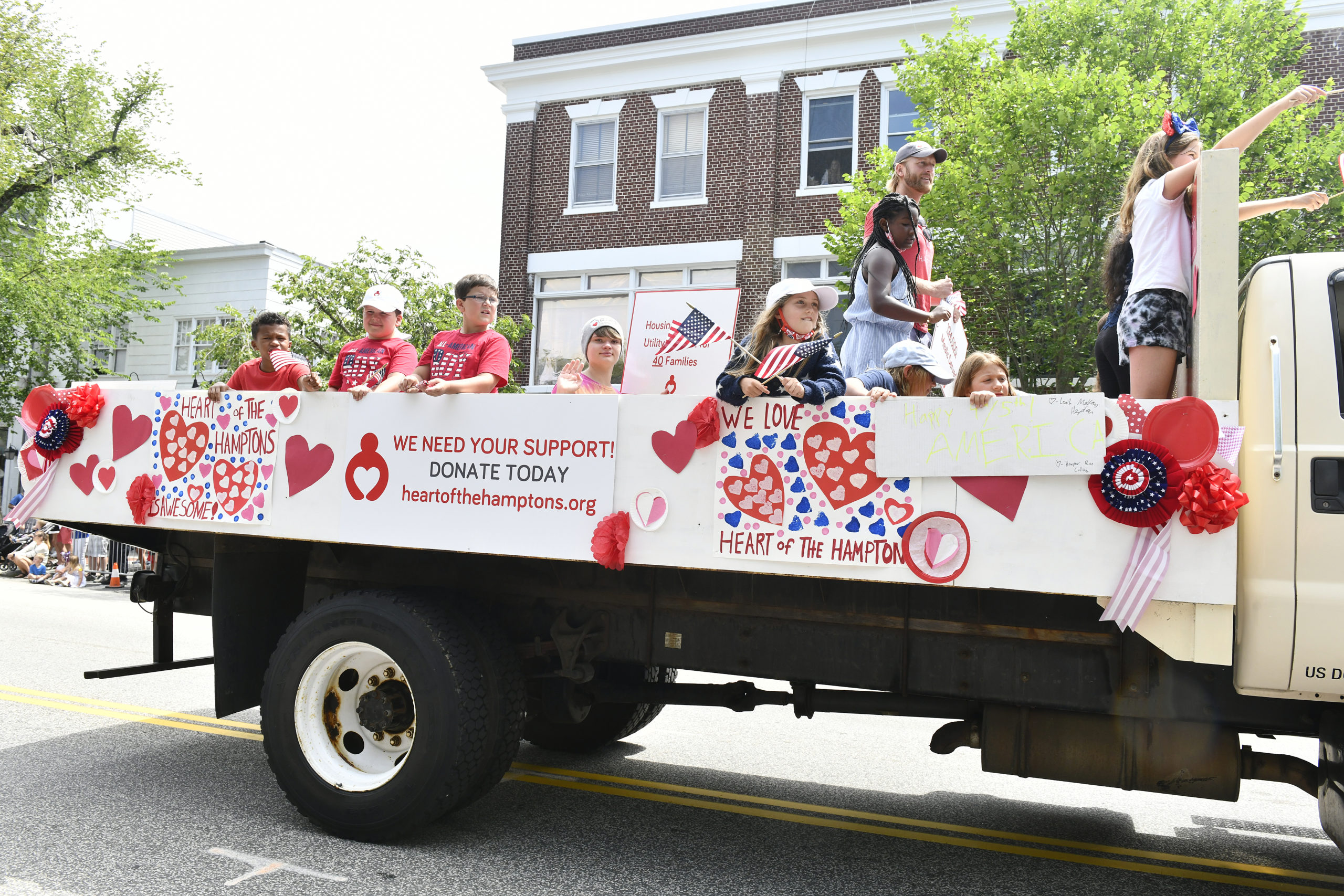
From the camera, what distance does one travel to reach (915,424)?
3273 mm

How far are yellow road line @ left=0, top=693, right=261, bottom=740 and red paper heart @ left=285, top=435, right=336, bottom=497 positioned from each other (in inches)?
95.6

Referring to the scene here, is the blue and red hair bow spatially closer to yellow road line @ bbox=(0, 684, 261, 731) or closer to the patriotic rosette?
the patriotic rosette

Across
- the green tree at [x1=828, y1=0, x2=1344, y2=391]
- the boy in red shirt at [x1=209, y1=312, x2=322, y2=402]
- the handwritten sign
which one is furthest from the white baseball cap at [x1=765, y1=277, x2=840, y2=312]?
the green tree at [x1=828, y1=0, x2=1344, y2=391]

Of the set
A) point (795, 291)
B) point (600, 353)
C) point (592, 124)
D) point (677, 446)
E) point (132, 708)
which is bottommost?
point (132, 708)

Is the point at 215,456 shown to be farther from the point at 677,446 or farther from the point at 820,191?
the point at 820,191

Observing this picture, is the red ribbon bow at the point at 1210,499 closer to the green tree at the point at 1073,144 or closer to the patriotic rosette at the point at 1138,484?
the patriotic rosette at the point at 1138,484

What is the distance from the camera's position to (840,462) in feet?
11.1

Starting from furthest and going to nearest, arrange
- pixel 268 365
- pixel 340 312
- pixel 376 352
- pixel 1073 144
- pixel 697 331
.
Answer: pixel 340 312 → pixel 1073 144 → pixel 268 365 → pixel 376 352 → pixel 697 331

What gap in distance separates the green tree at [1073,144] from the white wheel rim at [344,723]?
10.3 m

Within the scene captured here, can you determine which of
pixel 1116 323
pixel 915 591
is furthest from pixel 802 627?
pixel 1116 323

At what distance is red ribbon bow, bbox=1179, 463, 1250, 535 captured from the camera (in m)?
2.91

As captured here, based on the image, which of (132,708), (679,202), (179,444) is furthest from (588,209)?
(179,444)

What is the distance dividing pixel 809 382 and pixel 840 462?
30 cm

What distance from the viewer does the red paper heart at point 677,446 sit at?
11.7 ft
